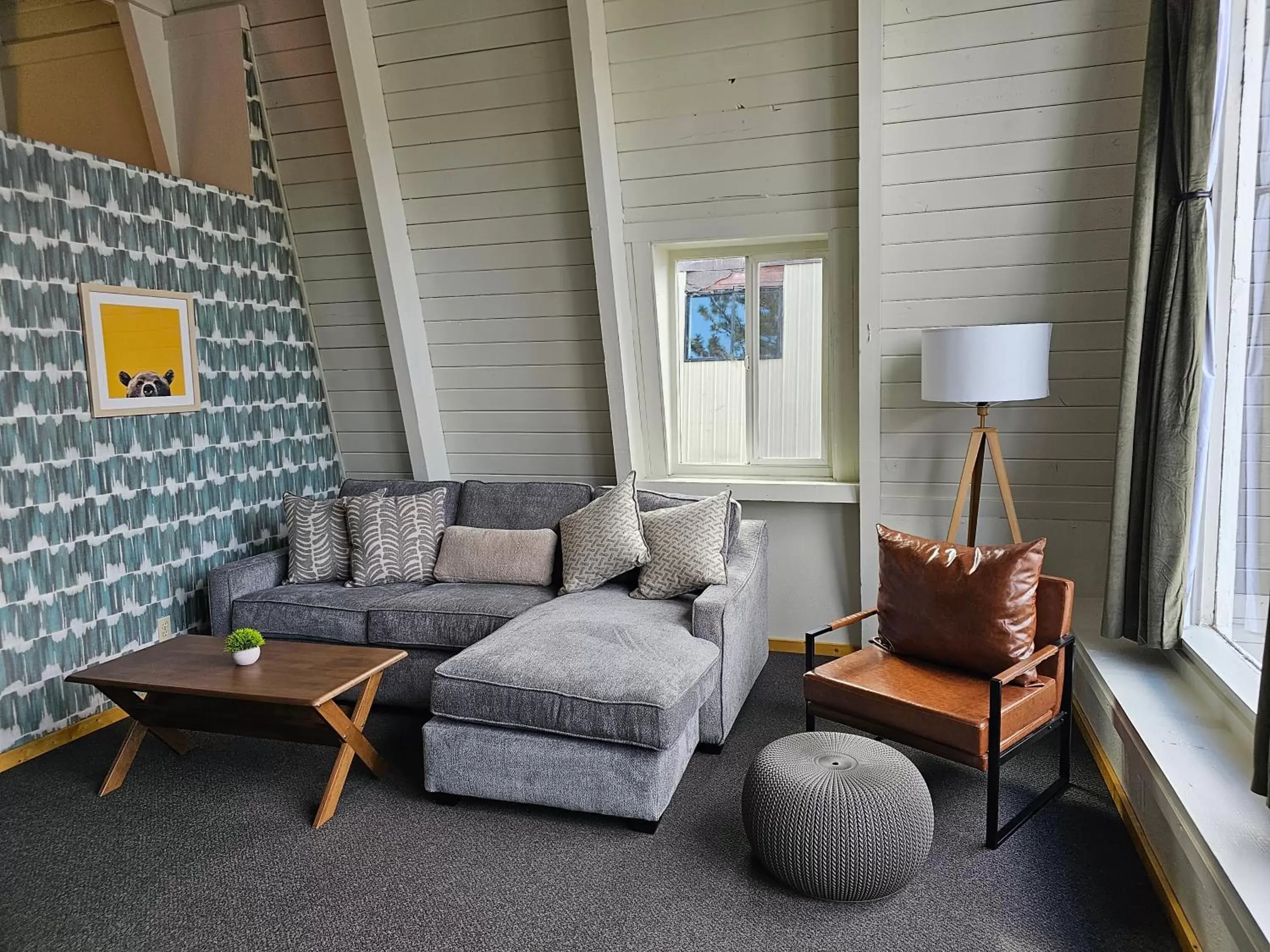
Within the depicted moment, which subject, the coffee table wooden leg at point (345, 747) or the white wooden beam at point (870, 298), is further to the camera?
the white wooden beam at point (870, 298)

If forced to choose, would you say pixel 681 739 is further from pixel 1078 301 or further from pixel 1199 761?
pixel 1078 301

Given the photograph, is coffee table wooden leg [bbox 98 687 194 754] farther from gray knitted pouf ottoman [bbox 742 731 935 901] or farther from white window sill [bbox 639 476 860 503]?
white window sill [bbox 639 476 860 503]

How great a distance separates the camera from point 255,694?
2797 millimetres

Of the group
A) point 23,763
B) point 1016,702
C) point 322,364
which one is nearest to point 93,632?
point 23,763

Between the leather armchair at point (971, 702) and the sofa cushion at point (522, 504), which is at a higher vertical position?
the sofa cushion at point (522, 504)

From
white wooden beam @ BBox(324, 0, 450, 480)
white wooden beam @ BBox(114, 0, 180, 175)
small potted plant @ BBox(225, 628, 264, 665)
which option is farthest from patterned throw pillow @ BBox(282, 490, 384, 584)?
white wooden beam @ BBox(114, 0, 180, 175)

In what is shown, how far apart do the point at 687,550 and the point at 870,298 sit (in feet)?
4.38

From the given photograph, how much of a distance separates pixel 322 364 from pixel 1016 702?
3.85 meters

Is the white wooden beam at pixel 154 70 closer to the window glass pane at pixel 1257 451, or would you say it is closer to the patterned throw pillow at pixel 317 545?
the patterned throw pillow at pixel 317 545

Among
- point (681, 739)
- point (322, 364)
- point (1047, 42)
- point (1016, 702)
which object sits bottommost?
point (681, 739)

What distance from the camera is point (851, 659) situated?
3031 mm

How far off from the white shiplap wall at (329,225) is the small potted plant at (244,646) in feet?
6.34

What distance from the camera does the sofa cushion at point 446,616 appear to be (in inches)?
138

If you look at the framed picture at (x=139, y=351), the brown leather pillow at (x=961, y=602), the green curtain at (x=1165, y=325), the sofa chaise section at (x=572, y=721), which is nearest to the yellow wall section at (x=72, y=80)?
the framed picture at (x=139, y=351)
